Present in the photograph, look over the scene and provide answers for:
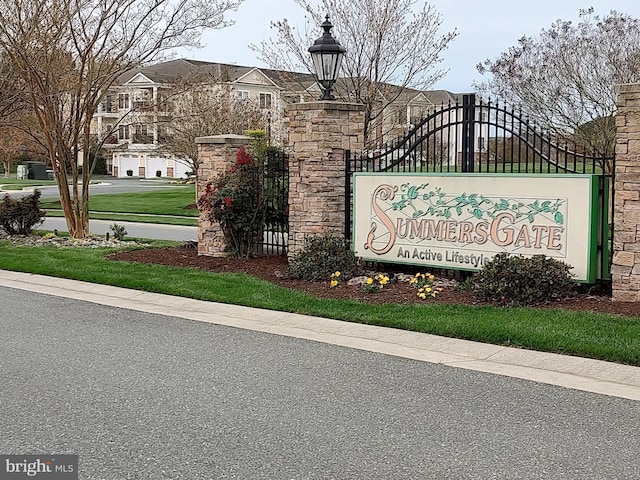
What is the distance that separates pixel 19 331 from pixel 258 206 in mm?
5423

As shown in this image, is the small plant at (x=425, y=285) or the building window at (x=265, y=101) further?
the building window at (x=265, y=101)

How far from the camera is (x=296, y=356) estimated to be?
7594mm

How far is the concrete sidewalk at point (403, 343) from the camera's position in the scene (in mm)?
6746

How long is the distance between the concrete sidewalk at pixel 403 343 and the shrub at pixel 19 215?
8071 millimetres

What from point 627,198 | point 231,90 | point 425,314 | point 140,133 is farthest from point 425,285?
point 231,90

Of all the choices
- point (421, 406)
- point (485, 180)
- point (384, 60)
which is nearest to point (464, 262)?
point (485, 180)

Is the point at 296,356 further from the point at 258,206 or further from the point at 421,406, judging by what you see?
the point at 258,206

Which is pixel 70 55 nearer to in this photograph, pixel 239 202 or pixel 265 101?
pixel 239 202

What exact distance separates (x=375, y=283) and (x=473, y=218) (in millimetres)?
1575

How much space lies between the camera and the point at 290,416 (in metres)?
5.77

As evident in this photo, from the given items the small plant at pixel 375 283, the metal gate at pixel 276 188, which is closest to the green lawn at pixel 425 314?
the small plant at pixel 375 283

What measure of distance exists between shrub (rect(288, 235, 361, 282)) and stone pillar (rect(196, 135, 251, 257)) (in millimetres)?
2872

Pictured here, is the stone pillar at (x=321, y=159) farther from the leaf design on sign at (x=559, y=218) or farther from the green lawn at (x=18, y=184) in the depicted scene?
the green lawn at (x=18, y=184)

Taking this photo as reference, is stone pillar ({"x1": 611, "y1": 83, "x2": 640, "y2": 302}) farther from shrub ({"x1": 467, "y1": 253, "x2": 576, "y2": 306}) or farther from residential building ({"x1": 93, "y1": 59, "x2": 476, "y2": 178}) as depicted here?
residential building ({"x1": 93, "y1": 59, "x2": 476, "y2": 178})
